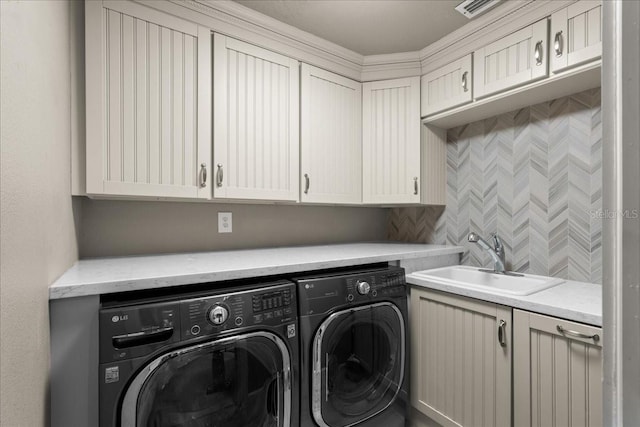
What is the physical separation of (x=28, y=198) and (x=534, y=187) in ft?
7.49

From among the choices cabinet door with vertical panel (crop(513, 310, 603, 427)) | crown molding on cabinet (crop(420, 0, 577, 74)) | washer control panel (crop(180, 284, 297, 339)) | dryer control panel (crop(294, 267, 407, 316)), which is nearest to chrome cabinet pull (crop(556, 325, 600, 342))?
cabinet door with vertical panel (crop(513, 310, 603, 427))

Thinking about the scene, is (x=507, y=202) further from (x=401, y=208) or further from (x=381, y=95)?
(x=381, y=95)

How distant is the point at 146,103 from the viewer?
1520mm

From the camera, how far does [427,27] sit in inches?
75.9

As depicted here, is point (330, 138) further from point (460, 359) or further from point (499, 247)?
point (460, 359)

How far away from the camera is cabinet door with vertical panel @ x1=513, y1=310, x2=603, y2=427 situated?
113 centimetres

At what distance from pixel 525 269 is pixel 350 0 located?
72.7 inches

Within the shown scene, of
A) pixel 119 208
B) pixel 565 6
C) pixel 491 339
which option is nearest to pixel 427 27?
pixel 565 6

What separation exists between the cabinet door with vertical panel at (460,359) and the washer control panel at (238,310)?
81 centimetres

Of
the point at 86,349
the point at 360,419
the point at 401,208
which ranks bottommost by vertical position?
the point at 360,419

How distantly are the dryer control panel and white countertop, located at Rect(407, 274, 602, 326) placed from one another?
0.20 meters

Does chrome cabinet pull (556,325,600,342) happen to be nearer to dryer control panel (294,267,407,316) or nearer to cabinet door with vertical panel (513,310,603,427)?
cabinet door with vertical panel (513,310,603,427)

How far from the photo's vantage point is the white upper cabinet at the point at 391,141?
2.23 m

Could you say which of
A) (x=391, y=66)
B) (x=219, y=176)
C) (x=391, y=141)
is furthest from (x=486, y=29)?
(x=219, y=176)
